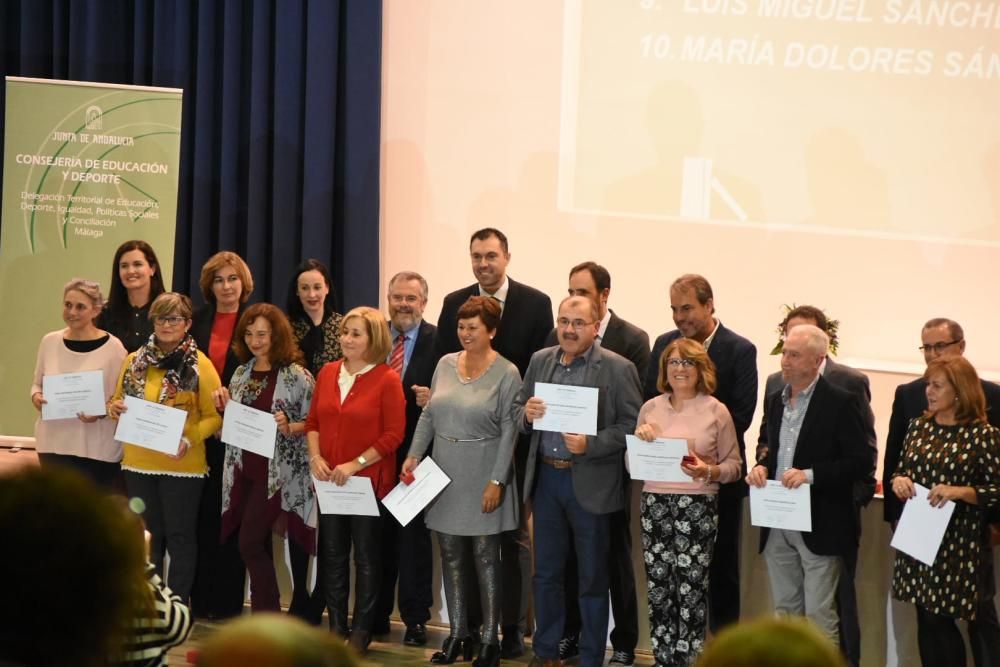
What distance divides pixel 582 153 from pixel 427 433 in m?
2.75

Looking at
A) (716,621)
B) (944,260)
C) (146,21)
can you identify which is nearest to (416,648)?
(716,621)

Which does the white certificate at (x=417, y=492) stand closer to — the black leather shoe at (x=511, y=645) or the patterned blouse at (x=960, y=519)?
the black leather shoe at (x=511, y=645)

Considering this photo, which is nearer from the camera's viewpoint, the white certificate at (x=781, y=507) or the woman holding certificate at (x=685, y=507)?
the white certificate at (x=781, y=507)

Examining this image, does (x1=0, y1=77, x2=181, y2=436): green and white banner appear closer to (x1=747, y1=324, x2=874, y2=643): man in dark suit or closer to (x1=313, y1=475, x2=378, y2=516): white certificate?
(x1=313, y1=475, x2=378, y2=516): white certificate

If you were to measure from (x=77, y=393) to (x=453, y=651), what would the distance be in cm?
205

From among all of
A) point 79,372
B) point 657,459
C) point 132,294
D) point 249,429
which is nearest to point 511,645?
point 657,459

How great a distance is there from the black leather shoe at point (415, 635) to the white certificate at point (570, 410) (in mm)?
1306

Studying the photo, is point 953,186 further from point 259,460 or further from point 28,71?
point 28,71

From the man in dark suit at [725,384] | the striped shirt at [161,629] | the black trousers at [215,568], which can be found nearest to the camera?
the striped shirt at [161,629]

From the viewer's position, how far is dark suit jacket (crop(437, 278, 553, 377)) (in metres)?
5.18

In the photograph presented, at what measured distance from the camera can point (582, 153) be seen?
275 inches

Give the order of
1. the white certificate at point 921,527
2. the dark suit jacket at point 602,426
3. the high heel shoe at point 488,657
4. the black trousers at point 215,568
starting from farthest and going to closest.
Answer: the black trousers at point 215,568, the high heel shoe at point 488,657, the dark suit jacket at point 602,426, the white certificate at point 921,527

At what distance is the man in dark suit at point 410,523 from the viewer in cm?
514

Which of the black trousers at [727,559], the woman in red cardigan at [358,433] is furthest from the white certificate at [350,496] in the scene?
the black trousers at [727,559]
